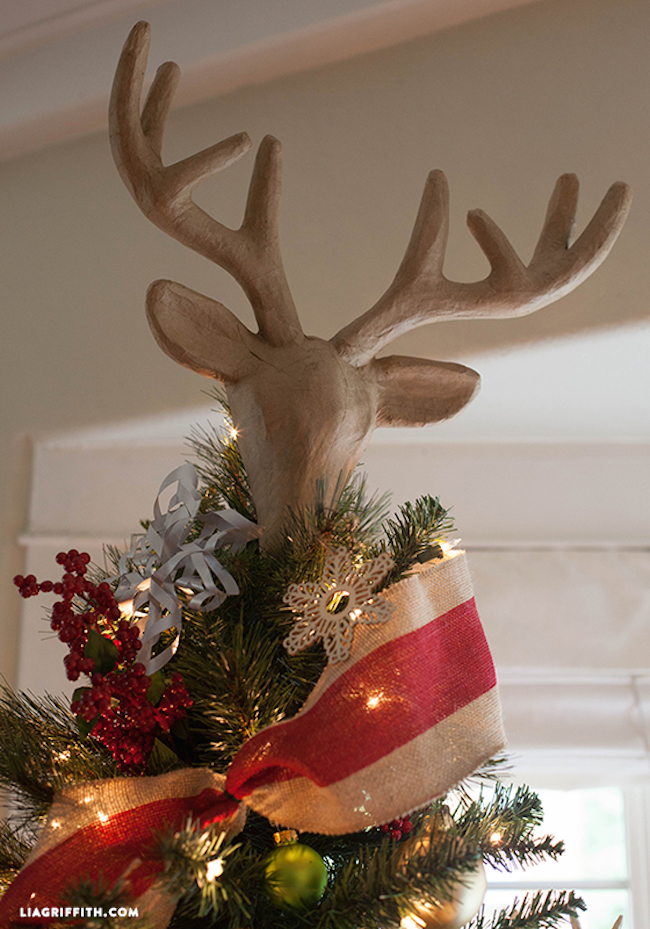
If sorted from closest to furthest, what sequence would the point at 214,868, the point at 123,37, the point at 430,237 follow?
the point at 214,868 < the point at 430,237 < the point at 123,37

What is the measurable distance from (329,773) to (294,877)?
6 centimetres

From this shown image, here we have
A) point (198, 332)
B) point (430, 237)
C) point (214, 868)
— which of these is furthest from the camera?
point (430, 237)

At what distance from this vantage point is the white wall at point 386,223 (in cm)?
142

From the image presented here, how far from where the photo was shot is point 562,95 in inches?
59.4

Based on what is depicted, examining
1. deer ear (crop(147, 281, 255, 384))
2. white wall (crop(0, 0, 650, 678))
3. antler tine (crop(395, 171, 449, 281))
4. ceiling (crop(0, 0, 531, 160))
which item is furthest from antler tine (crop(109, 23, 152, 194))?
ceiling (crop(0, 0, 531, 160))

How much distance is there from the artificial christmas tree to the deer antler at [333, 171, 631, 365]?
1cm

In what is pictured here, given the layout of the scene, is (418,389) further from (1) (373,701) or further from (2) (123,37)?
(2) (123,37)

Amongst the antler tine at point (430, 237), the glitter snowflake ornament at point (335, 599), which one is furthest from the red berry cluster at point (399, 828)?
the antler tine at point (430, 237)

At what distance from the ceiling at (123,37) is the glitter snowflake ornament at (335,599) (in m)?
1.35

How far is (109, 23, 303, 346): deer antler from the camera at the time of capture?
1.87 feet

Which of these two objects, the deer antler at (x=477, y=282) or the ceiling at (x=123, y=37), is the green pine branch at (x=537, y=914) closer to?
the deer antler at (x=477, y=282)

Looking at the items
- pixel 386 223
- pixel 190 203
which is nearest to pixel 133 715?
pixel 190 203

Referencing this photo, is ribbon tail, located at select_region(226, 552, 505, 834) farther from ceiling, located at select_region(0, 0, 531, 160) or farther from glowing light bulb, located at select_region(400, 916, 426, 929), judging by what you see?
ceiling, located at select_region(0, 0, 531, 160)

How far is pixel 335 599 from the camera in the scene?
0.42m
